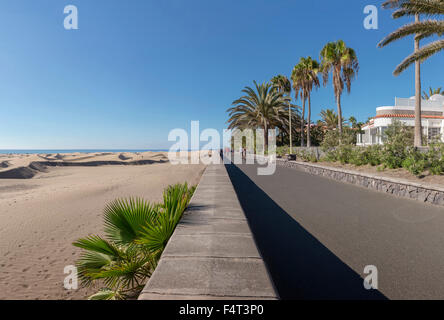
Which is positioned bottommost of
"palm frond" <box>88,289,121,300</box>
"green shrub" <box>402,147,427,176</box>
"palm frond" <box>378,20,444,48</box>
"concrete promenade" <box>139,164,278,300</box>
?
"palm frond" <box>88,289,121,300</box>

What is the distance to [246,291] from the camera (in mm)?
1805

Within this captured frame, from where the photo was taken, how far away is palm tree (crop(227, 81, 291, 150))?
3047 centimetres

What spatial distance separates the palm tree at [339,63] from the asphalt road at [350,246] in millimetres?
18167

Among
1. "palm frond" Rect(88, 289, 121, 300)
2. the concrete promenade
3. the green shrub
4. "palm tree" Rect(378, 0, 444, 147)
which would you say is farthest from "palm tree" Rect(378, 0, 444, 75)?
"palm frond" Rect(88, 289, 121, 300)

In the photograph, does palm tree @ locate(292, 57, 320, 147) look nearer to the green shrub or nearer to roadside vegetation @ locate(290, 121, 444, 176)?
roadside vegetation @ locate(290, 121, 444, 176)

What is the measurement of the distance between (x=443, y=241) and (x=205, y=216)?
423 cm

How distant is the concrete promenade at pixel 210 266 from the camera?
1.79m

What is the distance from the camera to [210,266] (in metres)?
2.22

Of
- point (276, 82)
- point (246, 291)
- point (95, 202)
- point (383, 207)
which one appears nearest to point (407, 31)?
point (383, 207)

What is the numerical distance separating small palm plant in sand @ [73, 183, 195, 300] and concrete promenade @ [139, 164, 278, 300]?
0.33 meters

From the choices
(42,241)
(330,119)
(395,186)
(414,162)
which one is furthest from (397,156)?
(330,119)

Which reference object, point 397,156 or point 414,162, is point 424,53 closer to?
point 397,156

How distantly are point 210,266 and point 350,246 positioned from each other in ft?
8.73
